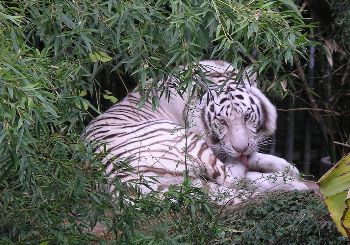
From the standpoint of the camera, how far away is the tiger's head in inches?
219

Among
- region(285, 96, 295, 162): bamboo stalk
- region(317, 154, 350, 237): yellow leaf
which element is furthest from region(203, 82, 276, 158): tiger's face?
region(317, 154, 350, 237): yellow leaf

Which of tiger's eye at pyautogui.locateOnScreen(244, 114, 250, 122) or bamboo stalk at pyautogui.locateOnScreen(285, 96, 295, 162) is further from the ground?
tiger's eye at pyautogui.locateOnScreen(244, 114, 250, 122)

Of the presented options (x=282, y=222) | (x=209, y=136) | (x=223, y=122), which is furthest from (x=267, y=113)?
(x=282, y=222)

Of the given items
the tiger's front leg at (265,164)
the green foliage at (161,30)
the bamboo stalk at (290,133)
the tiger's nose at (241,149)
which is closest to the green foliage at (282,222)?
the tiger's nose at (241,149)

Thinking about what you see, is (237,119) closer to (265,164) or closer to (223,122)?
(223,122)

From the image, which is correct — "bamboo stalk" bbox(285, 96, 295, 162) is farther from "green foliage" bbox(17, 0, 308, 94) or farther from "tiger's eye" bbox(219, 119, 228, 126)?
"green foliage" bbox(17, 0, 308, 94)

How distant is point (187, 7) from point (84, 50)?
46cm

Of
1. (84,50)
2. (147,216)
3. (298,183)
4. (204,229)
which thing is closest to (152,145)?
(298,183)

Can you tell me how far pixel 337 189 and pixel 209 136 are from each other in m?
2.03

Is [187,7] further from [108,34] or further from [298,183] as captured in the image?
[298,183]

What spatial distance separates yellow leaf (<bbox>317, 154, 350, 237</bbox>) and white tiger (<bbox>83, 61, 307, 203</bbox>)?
1229 millimetres

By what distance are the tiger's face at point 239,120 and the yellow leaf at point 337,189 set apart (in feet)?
5.68

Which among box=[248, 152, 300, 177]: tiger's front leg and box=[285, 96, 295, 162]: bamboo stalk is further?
box=[285, 96, 295, 162]: bamboo stalk

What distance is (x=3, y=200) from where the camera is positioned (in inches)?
138
